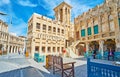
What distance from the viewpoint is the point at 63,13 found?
3316cm

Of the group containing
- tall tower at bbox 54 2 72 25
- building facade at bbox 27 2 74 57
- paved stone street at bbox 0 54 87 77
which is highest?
tall tower at bbox 54 2 72 25

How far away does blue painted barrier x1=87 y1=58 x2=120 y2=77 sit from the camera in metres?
3.13

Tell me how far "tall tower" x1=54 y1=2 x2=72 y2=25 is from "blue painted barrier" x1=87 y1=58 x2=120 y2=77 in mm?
28654

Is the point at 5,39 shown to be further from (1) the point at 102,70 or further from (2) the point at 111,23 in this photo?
(1) the point at 102,70

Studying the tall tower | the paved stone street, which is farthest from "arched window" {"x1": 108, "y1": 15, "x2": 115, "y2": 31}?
the tall tower

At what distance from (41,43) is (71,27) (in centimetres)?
1328

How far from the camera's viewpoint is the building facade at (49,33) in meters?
23.8

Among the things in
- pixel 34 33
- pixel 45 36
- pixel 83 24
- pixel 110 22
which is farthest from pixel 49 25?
pixel 110 22

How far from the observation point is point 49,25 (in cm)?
2702

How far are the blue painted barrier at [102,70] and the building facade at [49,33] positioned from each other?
19.8 meters

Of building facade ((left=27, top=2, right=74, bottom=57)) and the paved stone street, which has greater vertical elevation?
building facade ((left=27, top=2, right=74, bottom=57))

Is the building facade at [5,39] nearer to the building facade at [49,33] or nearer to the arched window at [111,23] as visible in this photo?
the building facade at [49,33]

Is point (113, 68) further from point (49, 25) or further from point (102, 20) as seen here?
point (49, 25)

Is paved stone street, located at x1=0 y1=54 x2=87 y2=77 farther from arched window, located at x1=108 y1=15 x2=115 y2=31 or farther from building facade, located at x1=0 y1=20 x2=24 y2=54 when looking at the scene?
building facade, located at x1=0 y1=20 x2=24 y2=54
